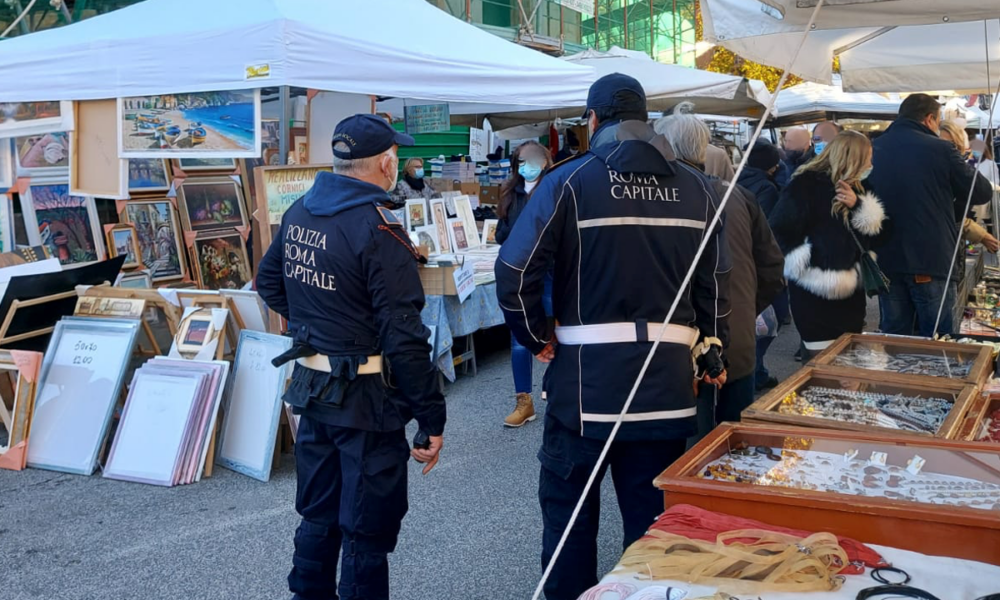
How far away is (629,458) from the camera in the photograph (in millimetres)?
2645

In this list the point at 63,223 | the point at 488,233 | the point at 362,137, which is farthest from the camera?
the point at 488,233

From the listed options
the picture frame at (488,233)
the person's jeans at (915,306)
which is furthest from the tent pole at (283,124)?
the person's jeans at (915,306)

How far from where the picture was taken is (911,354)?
11.8 ft

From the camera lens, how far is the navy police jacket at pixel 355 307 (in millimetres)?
2631

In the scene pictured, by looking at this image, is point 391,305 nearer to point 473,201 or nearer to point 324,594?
point 324,594

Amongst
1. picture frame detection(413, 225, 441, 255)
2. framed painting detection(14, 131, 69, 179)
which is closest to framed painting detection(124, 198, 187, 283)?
framed painting detection(14, 131, 69, 179)

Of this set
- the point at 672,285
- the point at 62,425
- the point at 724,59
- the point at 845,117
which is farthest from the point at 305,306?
the point at 724,59

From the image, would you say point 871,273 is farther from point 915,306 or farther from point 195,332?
point 195,332

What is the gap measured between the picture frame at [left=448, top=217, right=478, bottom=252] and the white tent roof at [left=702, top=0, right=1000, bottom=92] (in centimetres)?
345

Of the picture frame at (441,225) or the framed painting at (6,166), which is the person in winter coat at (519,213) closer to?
the picture frame at (441,225)

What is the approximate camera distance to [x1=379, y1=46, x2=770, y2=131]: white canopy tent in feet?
24.0

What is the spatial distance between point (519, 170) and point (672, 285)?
12.0 feet

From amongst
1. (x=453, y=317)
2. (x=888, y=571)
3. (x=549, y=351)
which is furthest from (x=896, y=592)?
(x=453, y=317)

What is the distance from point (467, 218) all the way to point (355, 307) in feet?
18.2
